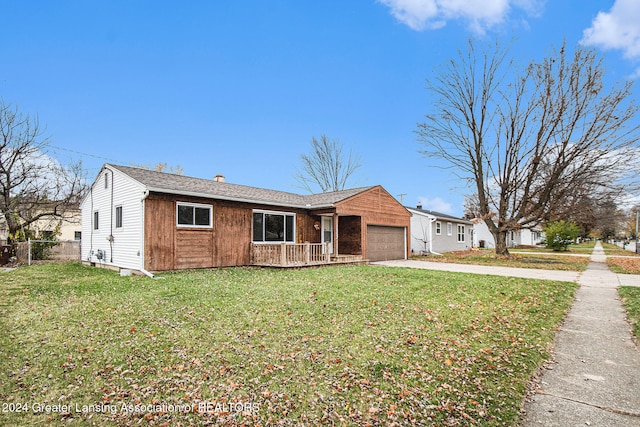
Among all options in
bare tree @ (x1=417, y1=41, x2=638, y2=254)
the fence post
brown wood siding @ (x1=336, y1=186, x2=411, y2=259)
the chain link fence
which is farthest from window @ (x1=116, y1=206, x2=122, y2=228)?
bare tree @ (x1=417, y1=41, x2=638, y2=254)

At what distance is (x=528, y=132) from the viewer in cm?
2078

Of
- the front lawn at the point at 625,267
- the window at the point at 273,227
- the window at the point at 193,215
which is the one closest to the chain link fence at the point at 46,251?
the window at the point at 193,215

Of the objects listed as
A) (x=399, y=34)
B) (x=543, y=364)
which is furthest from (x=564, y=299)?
(x=399, y=34)

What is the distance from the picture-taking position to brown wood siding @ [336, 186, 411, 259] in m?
16.8

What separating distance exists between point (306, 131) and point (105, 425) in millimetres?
33326

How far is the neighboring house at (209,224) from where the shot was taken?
11656 millimetres

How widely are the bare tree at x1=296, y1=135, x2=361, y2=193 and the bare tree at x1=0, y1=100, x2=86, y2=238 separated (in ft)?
71.4

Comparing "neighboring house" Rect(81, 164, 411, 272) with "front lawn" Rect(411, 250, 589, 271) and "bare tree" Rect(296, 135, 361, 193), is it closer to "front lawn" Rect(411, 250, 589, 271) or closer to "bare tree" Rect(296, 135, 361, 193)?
"front lawn" Rect(411, 250, 589, 271)

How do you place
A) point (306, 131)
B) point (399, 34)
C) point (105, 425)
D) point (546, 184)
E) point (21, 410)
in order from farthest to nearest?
point (306, 131)
point (546, 184)
point (399, 34)
point (21, 410)
point (105, 425)

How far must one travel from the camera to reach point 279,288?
341 inches

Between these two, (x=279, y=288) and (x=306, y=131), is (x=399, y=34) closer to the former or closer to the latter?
(x=279, y=288)

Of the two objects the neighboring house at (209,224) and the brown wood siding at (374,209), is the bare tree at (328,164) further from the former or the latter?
the neighboring house at (209,224)

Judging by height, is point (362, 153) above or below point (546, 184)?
above

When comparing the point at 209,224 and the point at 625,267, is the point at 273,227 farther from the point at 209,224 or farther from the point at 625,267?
the point at 625,267
